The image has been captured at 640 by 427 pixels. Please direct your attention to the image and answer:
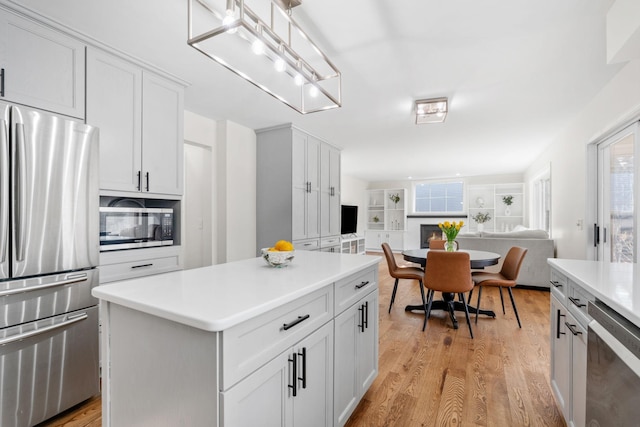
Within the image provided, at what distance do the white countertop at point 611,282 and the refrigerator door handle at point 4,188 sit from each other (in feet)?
8.72

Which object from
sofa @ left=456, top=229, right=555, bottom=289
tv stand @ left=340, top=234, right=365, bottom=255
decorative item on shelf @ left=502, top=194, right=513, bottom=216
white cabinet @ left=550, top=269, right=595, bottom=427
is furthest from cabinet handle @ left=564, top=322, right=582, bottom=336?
decorative item on shelf @ left=502, top=194, right=513, bottom=216

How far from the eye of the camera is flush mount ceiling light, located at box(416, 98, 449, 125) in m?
3.05

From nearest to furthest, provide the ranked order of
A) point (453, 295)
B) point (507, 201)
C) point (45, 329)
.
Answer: point (45, 329)
point (453, 295)
point (507, 201)

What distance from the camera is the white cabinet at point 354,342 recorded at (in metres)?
1.52

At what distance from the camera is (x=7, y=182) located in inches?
61.1

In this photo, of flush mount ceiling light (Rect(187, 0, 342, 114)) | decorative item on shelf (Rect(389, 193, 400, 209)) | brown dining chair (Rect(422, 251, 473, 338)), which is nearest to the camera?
flush mount ceiling light (Rect(187, 0, 342, 114))

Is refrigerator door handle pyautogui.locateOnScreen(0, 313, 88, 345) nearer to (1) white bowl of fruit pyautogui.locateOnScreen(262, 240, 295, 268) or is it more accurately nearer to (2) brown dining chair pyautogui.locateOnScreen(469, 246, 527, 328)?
(1) white bowl of fruit pyautogui.locateOnScreen(262, 240, 295, 268)

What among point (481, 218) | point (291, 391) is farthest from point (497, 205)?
point (291, 391)

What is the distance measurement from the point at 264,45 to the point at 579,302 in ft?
6.11

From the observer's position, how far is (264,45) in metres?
1.35

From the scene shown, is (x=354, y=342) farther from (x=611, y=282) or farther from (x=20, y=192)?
(x=20, y=192)

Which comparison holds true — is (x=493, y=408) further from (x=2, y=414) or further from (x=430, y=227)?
(x=430, y=227)

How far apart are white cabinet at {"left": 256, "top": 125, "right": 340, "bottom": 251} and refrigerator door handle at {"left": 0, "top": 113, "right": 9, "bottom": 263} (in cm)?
265

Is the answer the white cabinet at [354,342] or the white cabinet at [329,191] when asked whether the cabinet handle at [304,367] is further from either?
the white cabinet at [329,191]
